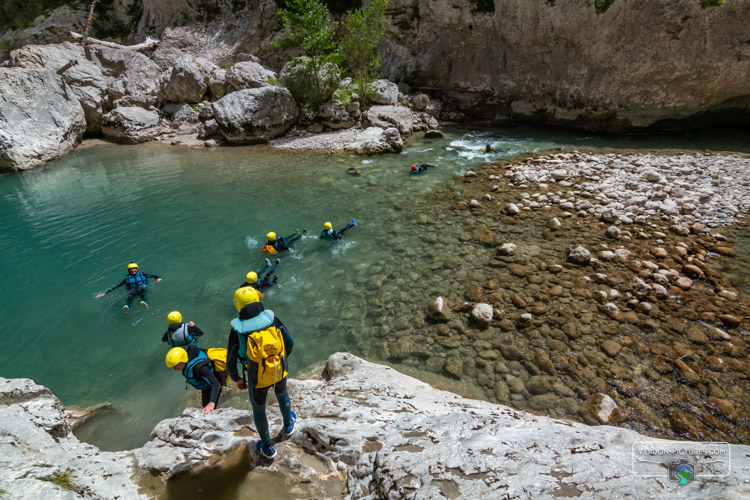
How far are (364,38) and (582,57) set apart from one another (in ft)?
48.1

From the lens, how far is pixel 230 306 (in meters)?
8.53

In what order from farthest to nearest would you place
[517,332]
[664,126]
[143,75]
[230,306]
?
[143,75] < [664,126] < [230,306] < [517,332]

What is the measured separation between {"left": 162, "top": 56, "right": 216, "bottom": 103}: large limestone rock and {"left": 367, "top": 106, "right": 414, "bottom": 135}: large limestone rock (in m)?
15.4

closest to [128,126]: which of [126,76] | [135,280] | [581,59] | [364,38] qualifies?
[126,76]

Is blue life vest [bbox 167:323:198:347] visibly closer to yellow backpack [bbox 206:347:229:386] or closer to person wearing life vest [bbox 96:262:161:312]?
yellow backpack [bbox 206:347:229:386]

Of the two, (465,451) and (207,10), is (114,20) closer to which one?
(207,10)

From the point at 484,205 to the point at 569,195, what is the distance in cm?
314

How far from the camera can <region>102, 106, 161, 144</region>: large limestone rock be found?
2652 cm

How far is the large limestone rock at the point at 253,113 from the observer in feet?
75.9

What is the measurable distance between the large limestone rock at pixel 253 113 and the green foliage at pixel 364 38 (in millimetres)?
5665

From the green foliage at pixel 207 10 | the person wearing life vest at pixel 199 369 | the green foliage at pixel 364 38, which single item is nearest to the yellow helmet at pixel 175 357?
the person wearing life vest at pixel 199 369

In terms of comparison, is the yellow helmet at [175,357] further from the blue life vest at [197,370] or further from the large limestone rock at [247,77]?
the large limestone rock at [247,77]

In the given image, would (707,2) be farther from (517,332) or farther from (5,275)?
(5,275)

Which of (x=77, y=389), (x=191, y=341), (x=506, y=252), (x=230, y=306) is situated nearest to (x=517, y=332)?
(x=506, y=252)
